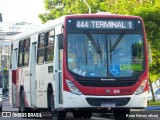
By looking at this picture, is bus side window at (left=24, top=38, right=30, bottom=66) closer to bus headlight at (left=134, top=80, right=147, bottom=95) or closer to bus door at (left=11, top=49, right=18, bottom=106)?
bus door at (left=11, top=49, right=18, bottom=106)

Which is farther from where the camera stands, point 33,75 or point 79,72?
point 33,75

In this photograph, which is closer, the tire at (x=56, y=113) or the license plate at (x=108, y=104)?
the license plate at (x=108, y=104)

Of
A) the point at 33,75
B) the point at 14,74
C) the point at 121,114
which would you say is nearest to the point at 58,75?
the point at 121,114

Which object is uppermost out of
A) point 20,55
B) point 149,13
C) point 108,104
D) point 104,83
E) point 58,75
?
point 149,13

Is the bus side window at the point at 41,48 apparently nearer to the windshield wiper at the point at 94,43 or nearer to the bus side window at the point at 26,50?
the bus side window at the point at 26,50

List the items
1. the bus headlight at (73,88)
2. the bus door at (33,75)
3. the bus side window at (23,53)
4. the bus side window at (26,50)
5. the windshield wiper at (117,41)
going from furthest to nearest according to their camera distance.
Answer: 1. the bus side window at (23,53)
2. the bus side window at (26,50)
3. the bus door at (33,75)
4. the windshield wiper at (117,41)
5. the bus headlight at (73,88)

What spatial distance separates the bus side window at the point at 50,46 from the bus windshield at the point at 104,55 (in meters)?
A: 1.64

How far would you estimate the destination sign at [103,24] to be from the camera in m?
19.4

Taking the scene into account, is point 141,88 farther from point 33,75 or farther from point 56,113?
point 33,75

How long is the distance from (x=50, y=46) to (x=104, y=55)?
8.50 ft

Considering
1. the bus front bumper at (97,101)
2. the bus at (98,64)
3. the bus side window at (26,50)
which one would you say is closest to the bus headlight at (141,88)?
the bus at (98,64)

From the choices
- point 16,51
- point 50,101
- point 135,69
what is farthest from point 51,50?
point 16,51

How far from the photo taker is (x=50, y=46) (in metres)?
21.0

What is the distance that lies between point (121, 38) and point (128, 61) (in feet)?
2.51
